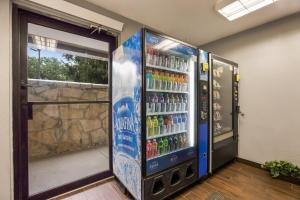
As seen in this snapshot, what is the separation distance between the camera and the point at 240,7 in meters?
2.10

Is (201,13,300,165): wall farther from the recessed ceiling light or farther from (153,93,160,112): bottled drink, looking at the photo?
(153,93,160,112): bottled drink

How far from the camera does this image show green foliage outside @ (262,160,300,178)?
7.32ft

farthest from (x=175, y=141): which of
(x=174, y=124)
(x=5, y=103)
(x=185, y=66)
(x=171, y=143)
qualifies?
(x=5, y=103)

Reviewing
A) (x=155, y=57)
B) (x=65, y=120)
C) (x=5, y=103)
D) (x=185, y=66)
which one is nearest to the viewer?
(x=5, y=103)

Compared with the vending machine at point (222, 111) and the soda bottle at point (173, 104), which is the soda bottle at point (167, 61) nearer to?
the soda bottle at point (173, 104)

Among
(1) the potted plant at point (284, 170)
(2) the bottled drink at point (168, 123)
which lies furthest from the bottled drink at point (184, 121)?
(1) the potted plant at point (284, 170)

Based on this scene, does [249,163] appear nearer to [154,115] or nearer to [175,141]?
[175,141]

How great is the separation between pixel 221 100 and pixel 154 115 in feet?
4.88

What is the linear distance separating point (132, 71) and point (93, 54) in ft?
3.10

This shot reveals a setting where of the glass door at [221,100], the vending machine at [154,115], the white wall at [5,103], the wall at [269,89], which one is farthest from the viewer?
the glass door at [221,100]

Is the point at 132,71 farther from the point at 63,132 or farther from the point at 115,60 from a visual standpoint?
the point at 63,132

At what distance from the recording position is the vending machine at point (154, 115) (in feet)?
5.30

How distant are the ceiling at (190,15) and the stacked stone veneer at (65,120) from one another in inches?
47.0

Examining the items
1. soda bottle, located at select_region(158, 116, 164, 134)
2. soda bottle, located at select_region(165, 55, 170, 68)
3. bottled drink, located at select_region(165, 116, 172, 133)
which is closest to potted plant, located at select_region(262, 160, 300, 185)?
bottled drink, located at select_region(165, 116, 172, 133)
